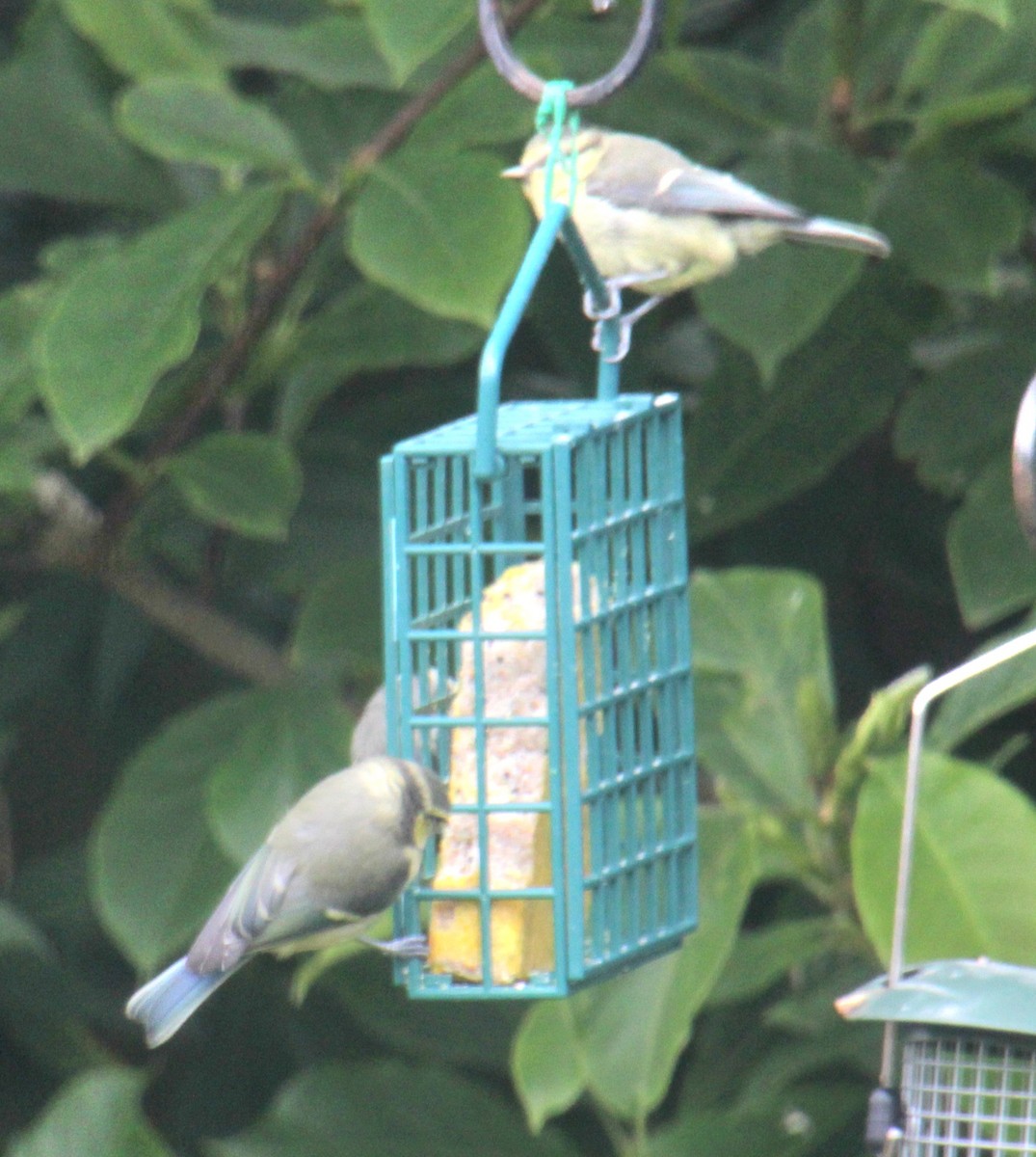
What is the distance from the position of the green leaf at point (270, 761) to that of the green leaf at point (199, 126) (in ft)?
3.33

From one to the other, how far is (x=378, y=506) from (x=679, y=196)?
4.50ft

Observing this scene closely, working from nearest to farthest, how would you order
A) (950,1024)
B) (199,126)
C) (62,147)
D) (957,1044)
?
(950,1024), (957,1044), (199,126), (62,147)

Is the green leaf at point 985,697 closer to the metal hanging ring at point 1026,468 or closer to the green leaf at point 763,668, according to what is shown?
the green leaf at point 763,668

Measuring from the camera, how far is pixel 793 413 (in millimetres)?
4094

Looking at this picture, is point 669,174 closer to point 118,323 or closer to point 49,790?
point 118,323

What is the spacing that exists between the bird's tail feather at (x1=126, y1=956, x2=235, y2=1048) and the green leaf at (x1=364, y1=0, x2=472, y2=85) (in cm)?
126

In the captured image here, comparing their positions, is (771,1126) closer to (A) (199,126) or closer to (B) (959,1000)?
(B) (959,1000)

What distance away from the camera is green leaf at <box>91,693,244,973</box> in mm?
3854

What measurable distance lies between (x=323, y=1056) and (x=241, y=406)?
55.2 inches

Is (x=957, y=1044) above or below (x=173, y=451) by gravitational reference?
below

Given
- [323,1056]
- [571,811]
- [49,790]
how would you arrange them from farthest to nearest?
[49,790]
[323,1056]
[571,811]

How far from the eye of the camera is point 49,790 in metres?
5.32

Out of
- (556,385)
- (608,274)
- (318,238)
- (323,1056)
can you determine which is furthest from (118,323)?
(323,1056)

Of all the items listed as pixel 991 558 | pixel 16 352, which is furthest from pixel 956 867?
pixel 16 352
